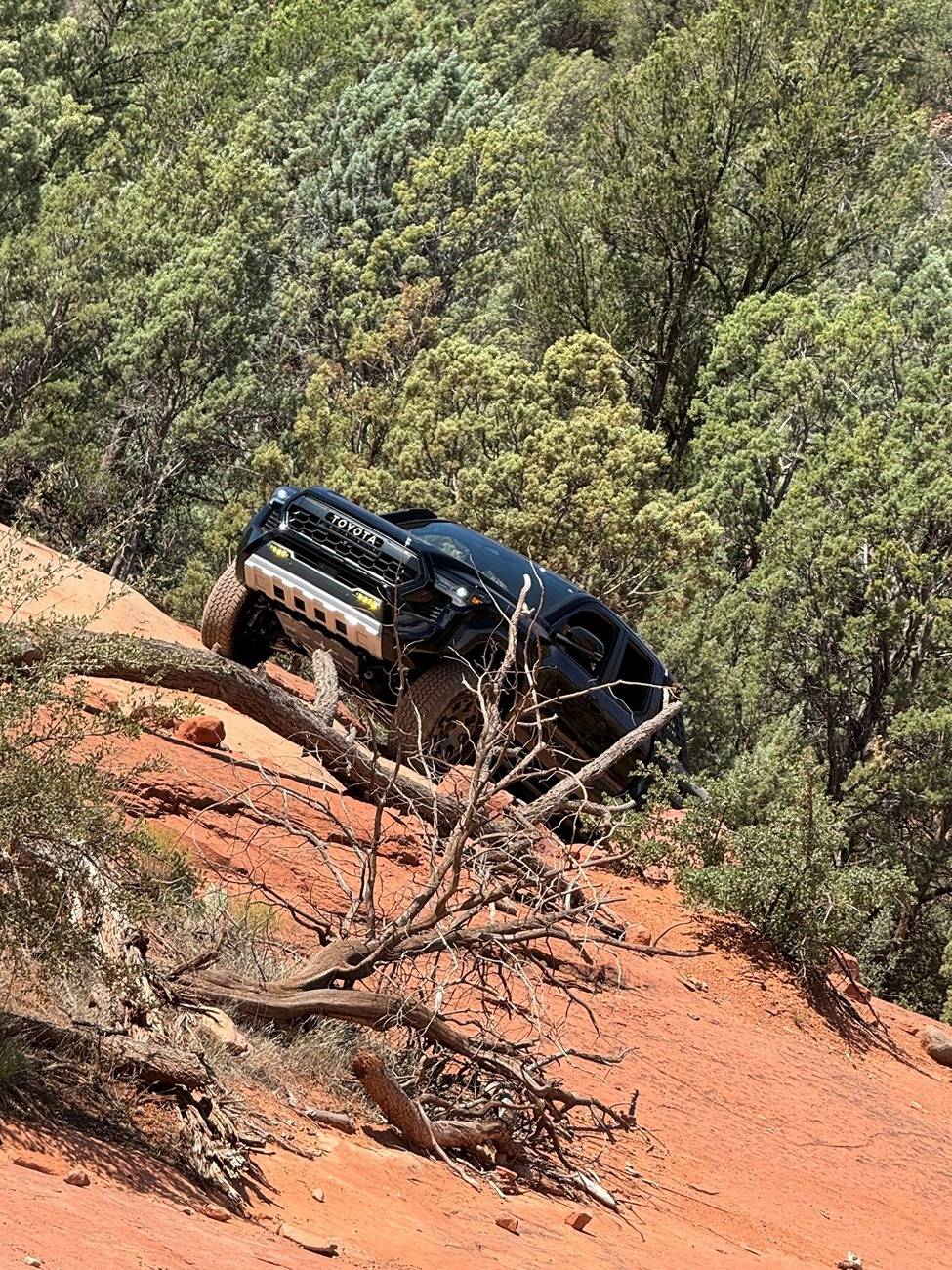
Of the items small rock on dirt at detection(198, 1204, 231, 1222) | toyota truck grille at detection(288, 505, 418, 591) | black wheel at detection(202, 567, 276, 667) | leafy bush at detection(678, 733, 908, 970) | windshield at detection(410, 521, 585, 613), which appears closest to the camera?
small rock on dirt at detection(198, 1204, 231, 1222)

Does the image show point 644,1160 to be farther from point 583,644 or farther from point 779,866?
point 583,644

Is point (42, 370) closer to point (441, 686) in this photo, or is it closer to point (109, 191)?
point (109, 191)

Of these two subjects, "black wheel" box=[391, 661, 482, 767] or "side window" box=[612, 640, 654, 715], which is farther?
"side window" box=[612, 640, 654, 715]

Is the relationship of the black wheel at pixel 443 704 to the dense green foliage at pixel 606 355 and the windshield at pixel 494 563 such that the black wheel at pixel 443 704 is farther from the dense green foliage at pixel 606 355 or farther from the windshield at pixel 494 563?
the dense green foliage at pixel 606 355

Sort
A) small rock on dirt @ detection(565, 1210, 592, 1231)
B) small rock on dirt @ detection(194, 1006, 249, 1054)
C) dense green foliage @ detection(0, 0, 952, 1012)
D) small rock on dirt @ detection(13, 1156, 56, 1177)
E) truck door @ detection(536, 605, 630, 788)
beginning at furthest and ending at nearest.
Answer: dense green foliage @ detection(0, 0, 952, 1012), truck door @ detection(536, 605, 630, 788), small rock on dirt @ detection(565, 1210, 592, 1231), small rock on dirt @ detection(194, 1006, 249, 1054), small rock on dirt @ detection(13, 1156, 56, 1177)

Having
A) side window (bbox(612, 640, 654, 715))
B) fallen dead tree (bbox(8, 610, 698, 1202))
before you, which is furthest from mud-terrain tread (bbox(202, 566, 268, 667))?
fallen dead tree (bbox(8, 610, 698, 1202))

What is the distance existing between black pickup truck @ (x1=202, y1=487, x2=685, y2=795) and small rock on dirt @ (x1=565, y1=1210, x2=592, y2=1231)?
155 inches

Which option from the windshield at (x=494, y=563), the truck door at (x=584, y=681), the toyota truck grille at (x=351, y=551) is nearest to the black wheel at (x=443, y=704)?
the toyota truck grille at (x=351, y=551)

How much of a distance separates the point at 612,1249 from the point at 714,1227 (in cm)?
129

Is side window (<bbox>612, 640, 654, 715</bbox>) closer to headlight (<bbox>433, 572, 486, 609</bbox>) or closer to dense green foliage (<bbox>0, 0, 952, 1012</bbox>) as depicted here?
Answer: dense green foliage (<bbox>0, 0, 952, 1012</bbox>)

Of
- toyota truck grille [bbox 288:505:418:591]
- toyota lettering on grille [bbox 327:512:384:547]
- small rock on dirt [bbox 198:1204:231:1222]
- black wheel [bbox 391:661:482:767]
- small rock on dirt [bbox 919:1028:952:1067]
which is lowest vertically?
small rock on dirt [bbox 919:1028:952:1067]

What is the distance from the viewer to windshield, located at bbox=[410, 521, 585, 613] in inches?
495

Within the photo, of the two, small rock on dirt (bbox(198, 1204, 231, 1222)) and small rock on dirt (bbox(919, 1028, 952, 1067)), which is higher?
small rock on dirt (bbox(198, 1204, 231, 1222))

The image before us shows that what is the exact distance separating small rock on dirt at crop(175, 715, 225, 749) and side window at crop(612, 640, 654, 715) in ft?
11.7
